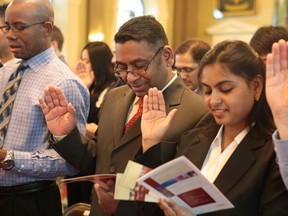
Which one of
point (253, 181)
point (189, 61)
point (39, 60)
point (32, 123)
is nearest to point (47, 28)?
point (39, 60)

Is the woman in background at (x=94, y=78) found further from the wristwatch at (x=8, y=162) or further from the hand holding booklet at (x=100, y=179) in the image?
the hand holding booklet at (x=100, y=179)

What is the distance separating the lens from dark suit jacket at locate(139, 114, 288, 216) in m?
1.70

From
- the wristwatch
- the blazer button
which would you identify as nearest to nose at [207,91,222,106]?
the blazer button

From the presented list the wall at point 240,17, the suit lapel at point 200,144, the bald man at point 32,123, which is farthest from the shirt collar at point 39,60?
the wall at point 240,17

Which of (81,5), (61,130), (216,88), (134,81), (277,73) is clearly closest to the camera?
(277,73)

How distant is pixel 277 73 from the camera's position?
174 centimetres

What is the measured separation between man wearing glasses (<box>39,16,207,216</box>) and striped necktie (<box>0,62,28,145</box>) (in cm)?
32

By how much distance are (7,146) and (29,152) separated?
0.41 ft

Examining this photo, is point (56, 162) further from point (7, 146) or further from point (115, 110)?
point (115, 110)

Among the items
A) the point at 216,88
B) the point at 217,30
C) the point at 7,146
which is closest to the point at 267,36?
the point at 216,88

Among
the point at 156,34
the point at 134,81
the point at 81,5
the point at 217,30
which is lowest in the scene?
the point at 217,30

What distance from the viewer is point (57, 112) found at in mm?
2344

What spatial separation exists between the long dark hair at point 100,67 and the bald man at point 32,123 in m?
1.82

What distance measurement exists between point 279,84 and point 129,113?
0.84 meters
